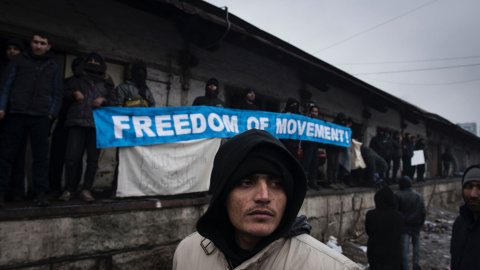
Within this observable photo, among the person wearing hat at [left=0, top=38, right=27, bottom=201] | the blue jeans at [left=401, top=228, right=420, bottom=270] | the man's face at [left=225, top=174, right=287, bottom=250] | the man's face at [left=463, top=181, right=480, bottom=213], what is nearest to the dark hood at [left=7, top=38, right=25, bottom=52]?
the person wearing hat at [left=0, top=38, right=27, bottom=201]

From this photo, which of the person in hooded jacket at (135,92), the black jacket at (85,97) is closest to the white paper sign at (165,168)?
the black jacket at (85,97)

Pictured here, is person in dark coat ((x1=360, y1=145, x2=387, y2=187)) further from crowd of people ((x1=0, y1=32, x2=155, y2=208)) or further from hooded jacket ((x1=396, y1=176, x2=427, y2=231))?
crowd of people ((x1=0, y1=32, x2=155, y2=208))

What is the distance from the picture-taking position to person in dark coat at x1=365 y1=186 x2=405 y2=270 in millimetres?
4078

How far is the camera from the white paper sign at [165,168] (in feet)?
13.1

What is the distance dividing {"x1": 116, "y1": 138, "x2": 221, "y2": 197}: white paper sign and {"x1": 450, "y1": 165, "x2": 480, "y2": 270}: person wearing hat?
3398 millimetres

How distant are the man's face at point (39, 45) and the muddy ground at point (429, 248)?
675 cm

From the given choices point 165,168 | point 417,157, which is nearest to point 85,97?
point 165,168

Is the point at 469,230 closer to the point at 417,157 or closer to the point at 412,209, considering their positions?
the point at 412,209

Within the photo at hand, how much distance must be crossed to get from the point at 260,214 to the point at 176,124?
337 cm

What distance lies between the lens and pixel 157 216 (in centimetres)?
392

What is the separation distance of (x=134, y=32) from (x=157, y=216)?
389 cm

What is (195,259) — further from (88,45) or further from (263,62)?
(263,62)

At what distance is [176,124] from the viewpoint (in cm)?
438

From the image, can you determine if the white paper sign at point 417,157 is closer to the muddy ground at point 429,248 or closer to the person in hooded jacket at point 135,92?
the muddy ground at point 429,248
